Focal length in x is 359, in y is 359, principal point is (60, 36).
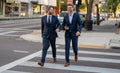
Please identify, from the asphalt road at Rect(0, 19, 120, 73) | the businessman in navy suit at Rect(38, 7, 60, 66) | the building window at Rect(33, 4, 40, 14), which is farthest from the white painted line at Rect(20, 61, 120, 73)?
the building window at Rect(33, 4, 40, 14)

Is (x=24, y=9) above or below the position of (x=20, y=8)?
below

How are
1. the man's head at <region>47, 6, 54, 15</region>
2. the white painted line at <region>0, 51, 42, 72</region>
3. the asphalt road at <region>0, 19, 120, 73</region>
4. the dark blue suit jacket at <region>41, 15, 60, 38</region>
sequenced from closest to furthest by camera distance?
the asphalt road at <region>0, 19, 120, 73</region>
the white painted line at <region>0, 51, 42, 72</region>
the man's head at <region>47, 6, 54, 15</region>
the dark blue suit jacket at <region>41, 15, 60, 38</region>

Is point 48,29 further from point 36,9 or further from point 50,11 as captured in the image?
point 36,9

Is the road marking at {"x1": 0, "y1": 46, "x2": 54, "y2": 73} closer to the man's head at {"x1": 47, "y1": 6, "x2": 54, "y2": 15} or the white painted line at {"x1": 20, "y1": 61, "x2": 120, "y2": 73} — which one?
the white painted line at {"x1": 20, "y1": 61, "x2": 120, "y2": 73}

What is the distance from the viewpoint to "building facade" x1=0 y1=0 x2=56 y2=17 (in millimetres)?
59875

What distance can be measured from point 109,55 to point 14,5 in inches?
2077

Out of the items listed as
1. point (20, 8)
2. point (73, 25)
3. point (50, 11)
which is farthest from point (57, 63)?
point (20, 8)

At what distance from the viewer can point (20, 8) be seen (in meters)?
67.1

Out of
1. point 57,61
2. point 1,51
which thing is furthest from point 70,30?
point 1,51

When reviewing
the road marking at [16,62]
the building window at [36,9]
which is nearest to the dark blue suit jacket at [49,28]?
the road marking at [16,62]

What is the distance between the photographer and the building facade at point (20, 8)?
2357 inches

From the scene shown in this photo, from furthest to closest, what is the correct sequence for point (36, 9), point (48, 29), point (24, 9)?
point (36, 9)
point (24, 9)
point (48, 29)

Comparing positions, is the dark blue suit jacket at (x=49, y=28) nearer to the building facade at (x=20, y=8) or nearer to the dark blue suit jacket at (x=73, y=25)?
the dark blue suit jacket at (x=73, y=25)

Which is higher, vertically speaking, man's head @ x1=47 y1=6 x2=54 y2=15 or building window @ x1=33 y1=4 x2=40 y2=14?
building window @ x1=33 y1=4 x2=40 y2=14
